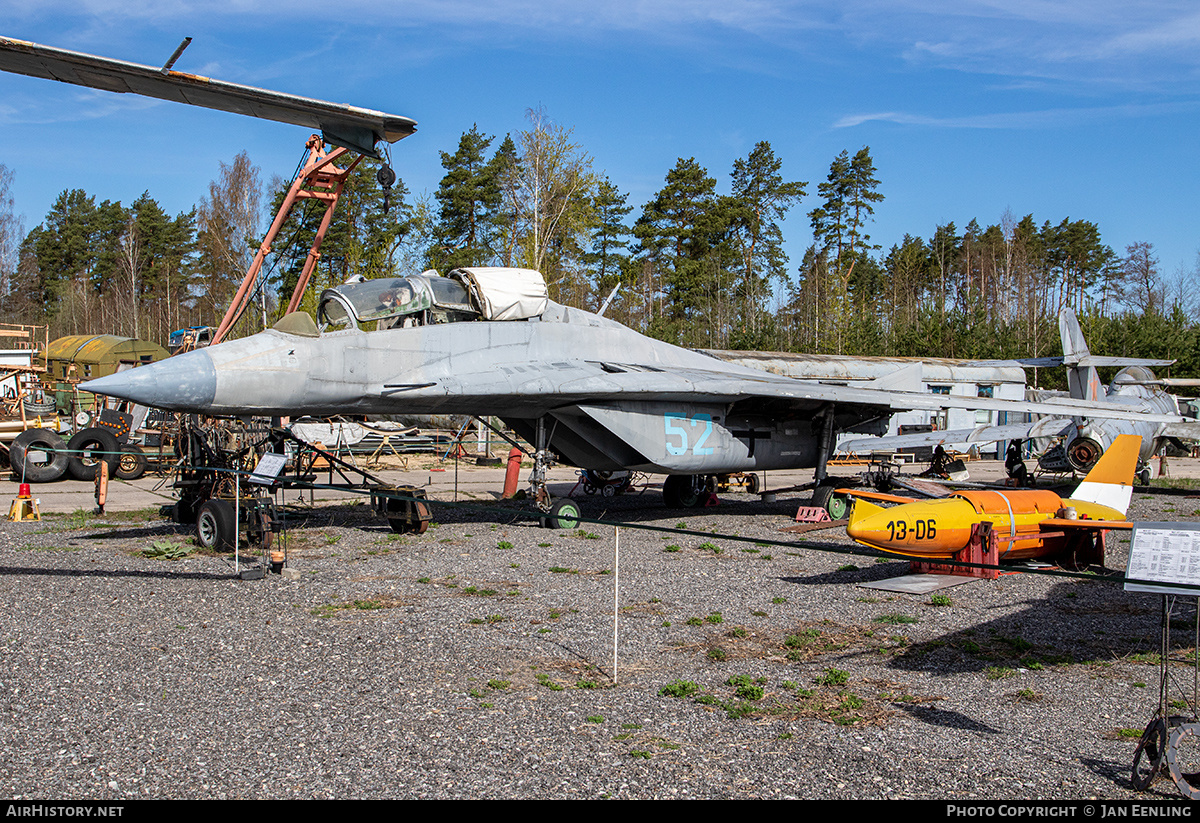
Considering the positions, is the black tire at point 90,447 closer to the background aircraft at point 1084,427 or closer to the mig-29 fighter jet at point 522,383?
the mig-29 fighter jet at point 522,383

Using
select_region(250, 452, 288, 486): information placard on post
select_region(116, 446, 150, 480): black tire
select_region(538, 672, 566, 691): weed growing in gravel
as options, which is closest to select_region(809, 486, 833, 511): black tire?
select_region(250, 452, 288, 486): information placard on post

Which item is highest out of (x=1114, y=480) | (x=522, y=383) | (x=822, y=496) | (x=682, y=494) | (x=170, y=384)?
(x=522, y=383)

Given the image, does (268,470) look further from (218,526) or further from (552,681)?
(552,681)

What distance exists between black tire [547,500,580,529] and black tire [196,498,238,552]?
4.46 m

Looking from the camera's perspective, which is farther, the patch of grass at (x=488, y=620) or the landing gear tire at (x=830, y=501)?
the landing gear tire at (x=830, y=501)

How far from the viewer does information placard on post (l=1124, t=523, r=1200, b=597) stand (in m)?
4.26

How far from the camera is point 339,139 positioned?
12180mm

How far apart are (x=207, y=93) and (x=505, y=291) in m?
4.73

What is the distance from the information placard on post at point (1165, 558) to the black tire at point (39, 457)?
20924mm

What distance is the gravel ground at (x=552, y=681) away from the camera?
169 inches

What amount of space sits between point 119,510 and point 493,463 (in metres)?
13.8

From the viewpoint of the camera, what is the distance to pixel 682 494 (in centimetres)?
1642

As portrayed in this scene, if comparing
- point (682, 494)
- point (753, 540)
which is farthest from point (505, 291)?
point (753, 540)

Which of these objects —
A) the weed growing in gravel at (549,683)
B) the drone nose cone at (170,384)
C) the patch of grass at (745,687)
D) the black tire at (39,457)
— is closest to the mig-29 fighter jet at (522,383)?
the drone nose cone at (170,384)
